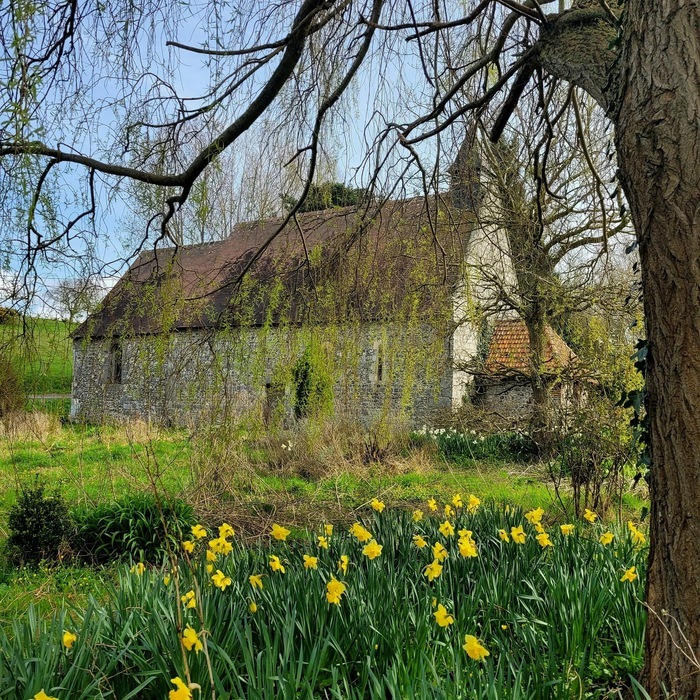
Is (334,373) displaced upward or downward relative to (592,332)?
downward

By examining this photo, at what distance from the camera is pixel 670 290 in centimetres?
187

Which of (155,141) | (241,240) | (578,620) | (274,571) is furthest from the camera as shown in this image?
(241,240)

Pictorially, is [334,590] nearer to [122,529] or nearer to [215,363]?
[215,363]

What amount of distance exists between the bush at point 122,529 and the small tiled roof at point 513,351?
7134 millimetres

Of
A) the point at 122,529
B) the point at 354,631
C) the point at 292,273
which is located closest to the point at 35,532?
the point at 122,529

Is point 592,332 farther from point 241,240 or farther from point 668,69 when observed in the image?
point 668,69

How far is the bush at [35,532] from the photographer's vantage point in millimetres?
5496

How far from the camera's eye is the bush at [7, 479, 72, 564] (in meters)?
5.50

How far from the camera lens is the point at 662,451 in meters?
1.93

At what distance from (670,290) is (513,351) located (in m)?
9.89

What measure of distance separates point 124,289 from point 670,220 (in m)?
2.72

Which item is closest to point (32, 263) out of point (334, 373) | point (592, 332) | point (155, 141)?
point (155, 141)

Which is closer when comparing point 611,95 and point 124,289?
point 611,95

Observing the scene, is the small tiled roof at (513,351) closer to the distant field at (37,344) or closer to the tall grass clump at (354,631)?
the tall grass clump at (354,631)
